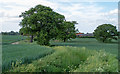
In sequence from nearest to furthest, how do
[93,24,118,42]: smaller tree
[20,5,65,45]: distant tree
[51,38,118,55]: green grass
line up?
[51,38,118,55]: green grass < [20,5,65,45]: distant tree < [93,24,118,42]: smaller tree

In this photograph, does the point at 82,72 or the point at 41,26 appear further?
the point at 41,26

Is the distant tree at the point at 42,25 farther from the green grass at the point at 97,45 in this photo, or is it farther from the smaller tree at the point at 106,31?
the smaller tree at the point at 106,31

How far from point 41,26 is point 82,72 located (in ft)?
53.5

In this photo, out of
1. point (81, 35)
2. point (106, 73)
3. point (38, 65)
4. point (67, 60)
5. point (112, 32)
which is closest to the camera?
point (106, 73)

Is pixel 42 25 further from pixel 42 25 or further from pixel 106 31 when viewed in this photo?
pixel 106 31

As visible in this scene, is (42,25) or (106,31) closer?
(42,25)

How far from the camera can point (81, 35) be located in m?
58.8

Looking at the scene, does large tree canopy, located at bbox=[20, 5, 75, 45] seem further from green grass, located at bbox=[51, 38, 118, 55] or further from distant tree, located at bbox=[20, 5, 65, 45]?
green grass, located at bbox=[51, 38, 118, 55]

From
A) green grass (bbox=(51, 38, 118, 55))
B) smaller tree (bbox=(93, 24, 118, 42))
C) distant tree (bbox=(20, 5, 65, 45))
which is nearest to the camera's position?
green grass (bbox=(51, 38, 118, 55))

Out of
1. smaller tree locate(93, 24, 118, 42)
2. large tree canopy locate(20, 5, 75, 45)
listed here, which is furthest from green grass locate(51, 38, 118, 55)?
large tree canopy locate(20, 5, 75, 45)

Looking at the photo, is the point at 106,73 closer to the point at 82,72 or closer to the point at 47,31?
the point at 82,72

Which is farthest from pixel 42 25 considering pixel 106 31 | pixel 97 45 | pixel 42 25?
pixel 106 31

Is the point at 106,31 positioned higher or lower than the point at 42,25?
lower

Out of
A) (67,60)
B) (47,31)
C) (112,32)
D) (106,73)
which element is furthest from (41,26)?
(112,32)
